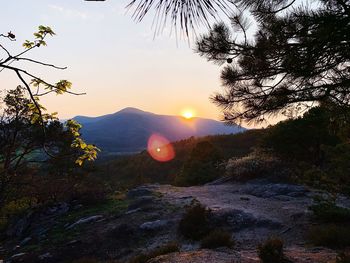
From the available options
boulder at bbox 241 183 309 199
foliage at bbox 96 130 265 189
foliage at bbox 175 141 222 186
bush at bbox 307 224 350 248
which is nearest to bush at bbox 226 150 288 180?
foliage at bbox 175 141 222 186

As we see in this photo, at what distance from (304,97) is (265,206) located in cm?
668

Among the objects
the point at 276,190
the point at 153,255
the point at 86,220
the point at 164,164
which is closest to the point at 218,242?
the point at 153,255

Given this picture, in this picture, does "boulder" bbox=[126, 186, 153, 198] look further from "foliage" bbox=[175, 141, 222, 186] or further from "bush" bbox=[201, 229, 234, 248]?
"bush" bbox=[201, 229, 234, 248]

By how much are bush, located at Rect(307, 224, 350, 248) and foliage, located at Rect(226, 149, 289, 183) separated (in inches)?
359

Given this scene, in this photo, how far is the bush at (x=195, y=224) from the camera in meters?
9.58

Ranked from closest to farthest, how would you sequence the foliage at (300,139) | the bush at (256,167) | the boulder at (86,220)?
the boulder at (86,220), the bush at (256,167), the foliage at (300,139)

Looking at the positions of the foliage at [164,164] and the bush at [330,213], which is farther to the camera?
the foliage at [164,164]

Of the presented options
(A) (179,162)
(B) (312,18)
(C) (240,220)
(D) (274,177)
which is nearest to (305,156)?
(D) (274,177)

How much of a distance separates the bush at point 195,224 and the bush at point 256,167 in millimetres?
7945

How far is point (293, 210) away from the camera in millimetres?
11227

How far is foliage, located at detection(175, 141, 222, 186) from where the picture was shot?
21062mm

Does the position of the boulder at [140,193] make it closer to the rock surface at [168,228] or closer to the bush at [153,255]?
the rock surface at [168,228]

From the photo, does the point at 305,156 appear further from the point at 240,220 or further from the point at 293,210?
the point at 240,220

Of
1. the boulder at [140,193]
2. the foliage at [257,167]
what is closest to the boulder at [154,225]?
the boulder at [140,193]
